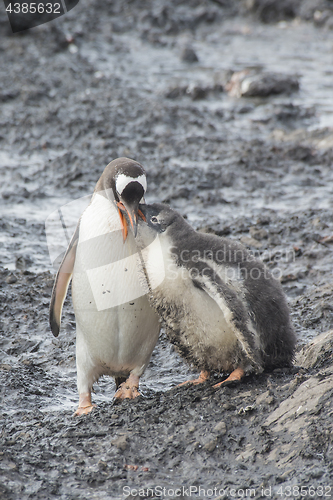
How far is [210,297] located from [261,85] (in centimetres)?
738

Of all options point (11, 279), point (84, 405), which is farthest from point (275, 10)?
point (84, 405)

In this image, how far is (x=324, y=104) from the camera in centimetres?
969

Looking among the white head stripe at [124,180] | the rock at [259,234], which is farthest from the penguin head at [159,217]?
the rock at [259,234]

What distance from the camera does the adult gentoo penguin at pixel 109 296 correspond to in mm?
3437

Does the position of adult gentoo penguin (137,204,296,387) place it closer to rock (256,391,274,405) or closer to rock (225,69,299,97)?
rock (256,391,274,405)

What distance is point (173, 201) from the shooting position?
21.4 feet

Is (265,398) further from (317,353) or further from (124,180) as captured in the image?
(124,180)

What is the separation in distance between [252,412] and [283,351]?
1.48 ft

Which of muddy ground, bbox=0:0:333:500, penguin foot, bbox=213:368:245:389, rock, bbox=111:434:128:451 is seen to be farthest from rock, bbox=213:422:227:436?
rock, bbox=111:434:128:451

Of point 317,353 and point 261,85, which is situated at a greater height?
point 317,353

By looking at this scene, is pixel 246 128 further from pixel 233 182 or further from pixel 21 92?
pixel 21 92

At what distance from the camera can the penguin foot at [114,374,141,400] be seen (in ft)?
11.4

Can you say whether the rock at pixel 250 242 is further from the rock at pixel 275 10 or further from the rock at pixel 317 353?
the rock at pixel 275 10

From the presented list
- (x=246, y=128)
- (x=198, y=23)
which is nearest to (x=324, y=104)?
(x=246, y=128)
